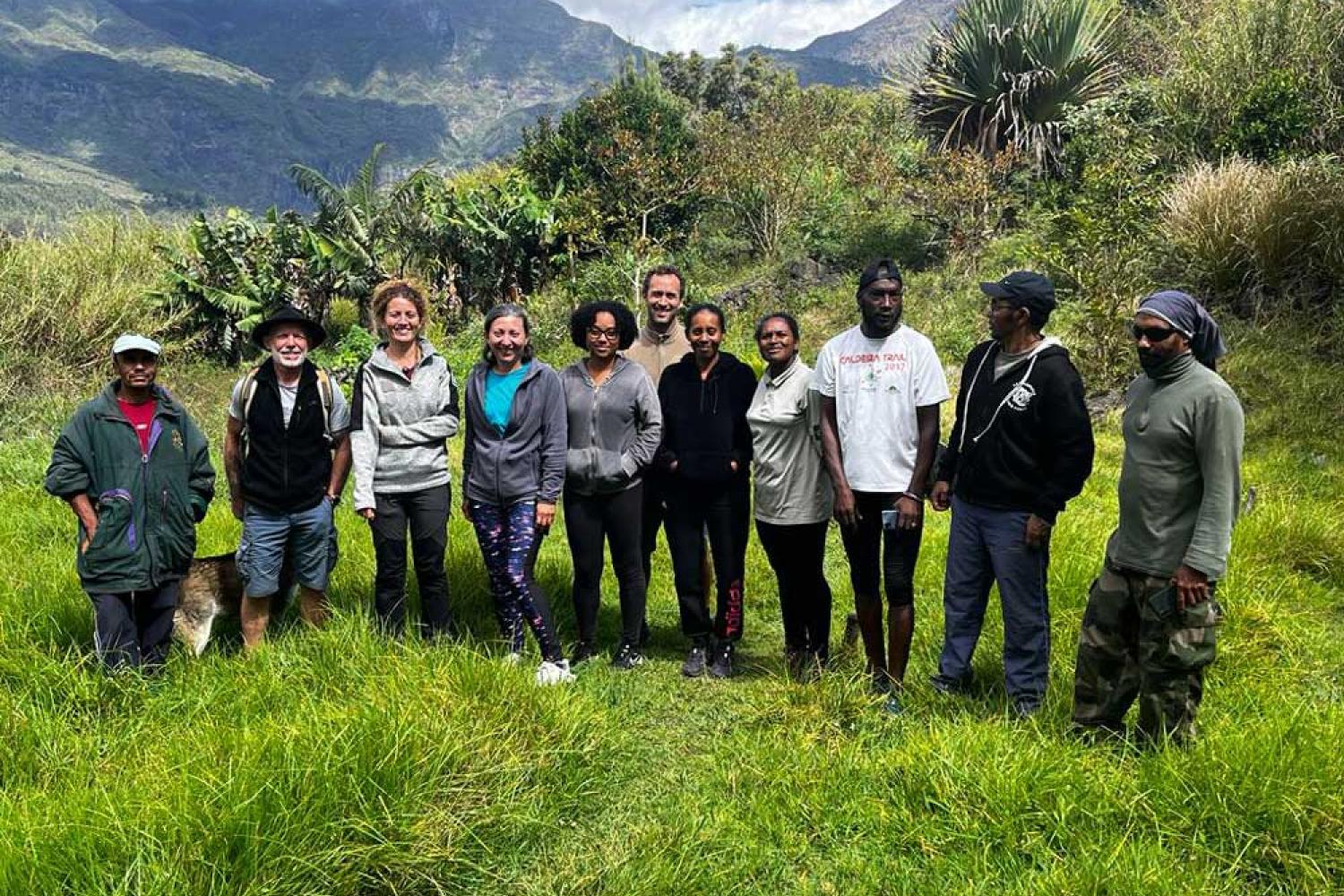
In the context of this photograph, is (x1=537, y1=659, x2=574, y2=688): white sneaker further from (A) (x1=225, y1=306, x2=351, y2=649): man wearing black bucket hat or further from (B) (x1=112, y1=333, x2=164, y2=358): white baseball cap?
(B) (x1=112, y1=333, x2=164, y2=358): white baseball cap

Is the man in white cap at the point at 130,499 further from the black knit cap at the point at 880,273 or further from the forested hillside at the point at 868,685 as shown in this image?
the black knit cap at the point at 880,273

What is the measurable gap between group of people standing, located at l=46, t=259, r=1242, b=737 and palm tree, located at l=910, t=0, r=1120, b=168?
35.6 ft

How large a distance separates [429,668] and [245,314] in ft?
47.0

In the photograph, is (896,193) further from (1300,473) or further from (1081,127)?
(1300,473)

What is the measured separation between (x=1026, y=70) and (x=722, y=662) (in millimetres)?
12579

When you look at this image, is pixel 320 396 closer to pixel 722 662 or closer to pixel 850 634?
pixel 722 662

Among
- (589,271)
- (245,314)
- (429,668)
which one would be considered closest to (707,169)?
(589,271)

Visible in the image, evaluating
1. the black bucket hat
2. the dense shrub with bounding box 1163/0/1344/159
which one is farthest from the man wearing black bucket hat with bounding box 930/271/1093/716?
the dense shrub with bounding box 1163/0/1344/159

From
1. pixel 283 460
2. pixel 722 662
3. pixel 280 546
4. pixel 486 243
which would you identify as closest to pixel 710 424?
pixel 722 662

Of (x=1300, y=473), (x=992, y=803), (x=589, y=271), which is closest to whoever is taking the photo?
(x=992, y=803)

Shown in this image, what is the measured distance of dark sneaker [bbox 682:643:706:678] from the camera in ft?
13.3

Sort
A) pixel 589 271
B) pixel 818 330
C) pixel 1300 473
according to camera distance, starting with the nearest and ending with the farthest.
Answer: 1. pixel 1300 473
2. pixel 818 330
3. pixel 589 271

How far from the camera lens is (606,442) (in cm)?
390

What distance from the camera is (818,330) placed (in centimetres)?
1161
